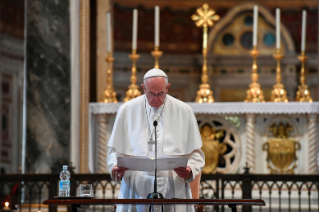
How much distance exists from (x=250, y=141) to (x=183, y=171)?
465 centimetres

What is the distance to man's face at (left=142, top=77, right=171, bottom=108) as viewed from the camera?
5613 millimetres

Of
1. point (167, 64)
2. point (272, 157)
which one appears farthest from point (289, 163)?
point (167, 64)

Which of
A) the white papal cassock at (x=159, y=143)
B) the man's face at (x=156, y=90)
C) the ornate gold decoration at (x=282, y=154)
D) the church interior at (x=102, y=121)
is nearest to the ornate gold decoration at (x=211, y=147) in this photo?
the church interior at (x=102, y=121)

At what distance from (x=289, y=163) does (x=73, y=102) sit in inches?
131

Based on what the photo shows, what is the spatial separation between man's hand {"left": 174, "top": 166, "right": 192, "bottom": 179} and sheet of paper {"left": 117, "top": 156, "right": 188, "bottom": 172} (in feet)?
0.39

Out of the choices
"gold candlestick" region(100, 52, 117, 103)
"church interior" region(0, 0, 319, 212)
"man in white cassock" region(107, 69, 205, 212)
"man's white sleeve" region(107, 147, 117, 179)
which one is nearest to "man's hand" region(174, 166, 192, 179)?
"man in white cassock" region(107, 69, 205, 212)

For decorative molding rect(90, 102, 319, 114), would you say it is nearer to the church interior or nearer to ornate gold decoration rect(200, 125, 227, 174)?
the church interior

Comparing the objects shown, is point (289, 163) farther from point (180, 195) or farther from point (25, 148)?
point (180, 195)

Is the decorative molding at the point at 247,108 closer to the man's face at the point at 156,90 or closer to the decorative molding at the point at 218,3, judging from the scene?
the decorative molding at the point at 218,3

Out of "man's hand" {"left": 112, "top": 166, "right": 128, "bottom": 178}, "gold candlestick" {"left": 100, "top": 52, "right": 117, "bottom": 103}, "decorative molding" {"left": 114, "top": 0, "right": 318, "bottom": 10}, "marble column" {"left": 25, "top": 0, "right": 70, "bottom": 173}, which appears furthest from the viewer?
"decorative molding" {"left": 114, "top": 0, "right": 318, "bottom": 10}

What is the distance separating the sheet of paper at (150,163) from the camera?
5.24 metres

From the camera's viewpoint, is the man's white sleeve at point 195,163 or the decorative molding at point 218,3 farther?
the decorative molding at point 218,3

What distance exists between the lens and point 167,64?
12.8m

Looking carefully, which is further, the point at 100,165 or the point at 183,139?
the point at 100,165
